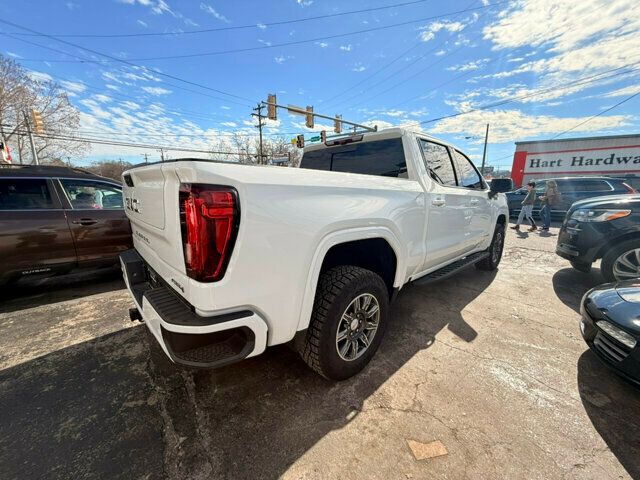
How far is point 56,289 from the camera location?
425cm

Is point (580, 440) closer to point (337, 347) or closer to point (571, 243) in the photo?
point (337, 347)

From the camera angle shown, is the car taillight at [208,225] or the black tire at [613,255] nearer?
the car taillight at [208,225]

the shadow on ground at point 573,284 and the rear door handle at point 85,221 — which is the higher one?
the rear door handle at point 85,221

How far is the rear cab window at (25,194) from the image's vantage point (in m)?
3.58

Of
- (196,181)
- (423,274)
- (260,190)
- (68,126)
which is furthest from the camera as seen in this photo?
(68,126)

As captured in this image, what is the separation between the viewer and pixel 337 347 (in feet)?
6.88

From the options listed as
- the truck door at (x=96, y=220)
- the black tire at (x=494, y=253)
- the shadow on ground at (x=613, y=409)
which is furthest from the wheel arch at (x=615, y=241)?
the truck door at (x=96, y=220)

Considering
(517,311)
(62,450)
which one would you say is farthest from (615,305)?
(62,450)

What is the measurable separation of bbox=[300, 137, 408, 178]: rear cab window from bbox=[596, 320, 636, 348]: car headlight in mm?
1977

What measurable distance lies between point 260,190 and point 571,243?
5.32 metres

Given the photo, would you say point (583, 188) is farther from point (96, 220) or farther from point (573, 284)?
point (96, 220)

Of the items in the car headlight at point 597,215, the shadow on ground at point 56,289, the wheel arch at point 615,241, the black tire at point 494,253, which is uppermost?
the car headlight at point 597,215

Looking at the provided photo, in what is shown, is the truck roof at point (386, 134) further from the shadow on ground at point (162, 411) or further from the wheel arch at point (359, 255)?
the shadow on ground at point (162, 411)

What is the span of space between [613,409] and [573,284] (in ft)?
10.6
